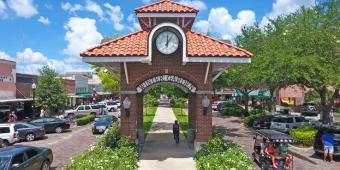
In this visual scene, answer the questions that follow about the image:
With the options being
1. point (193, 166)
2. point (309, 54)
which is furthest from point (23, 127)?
point (309, 54)

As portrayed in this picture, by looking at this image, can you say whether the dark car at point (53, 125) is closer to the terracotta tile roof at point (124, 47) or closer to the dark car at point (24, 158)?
the dark car at point (24, 158)

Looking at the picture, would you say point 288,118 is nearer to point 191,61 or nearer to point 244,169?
point 191,61

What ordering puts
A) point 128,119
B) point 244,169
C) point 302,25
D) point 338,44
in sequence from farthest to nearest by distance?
point 302,25, point 338,44, point 128,119, point 244,169

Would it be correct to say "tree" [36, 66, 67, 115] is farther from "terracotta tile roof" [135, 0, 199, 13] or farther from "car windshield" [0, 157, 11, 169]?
"car windshield" [0, 157, 11, 169]

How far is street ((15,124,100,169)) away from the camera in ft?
75.8

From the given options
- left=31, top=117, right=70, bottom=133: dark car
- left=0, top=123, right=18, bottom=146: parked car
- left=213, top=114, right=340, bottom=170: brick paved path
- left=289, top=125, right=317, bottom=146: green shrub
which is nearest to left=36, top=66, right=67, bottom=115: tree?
left=31, top=117, right=70, bottom=133: dark car

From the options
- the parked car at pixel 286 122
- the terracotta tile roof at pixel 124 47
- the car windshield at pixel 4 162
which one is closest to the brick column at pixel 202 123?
the terracotta tile roof at pixel 124 47

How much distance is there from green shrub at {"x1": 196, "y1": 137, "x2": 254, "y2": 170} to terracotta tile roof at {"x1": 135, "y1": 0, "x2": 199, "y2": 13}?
5.82m

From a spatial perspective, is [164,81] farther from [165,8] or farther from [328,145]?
[328,145]

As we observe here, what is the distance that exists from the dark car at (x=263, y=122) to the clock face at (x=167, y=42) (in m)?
18.8

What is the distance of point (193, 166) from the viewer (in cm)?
1842

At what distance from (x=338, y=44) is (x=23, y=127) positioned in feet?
76.4

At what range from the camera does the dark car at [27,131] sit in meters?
32.7

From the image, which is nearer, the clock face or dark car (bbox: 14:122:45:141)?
the clock face
